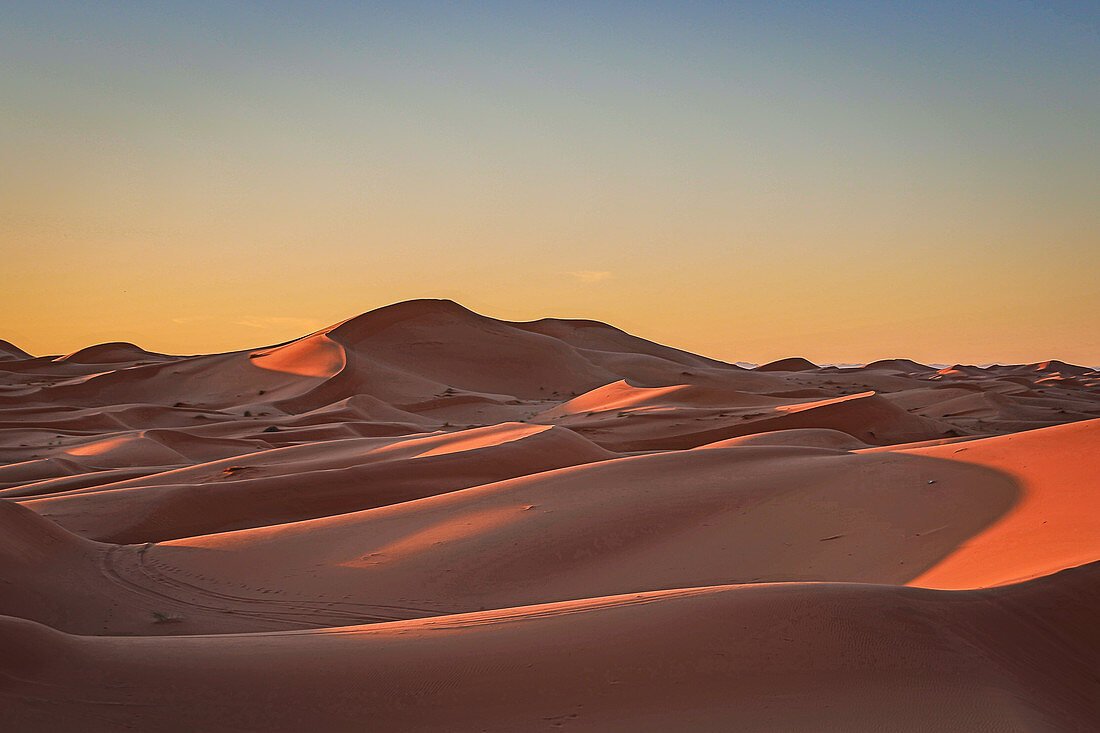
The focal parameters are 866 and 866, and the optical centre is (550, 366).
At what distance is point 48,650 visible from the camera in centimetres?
286

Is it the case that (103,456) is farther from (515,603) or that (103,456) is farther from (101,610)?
(515,603)

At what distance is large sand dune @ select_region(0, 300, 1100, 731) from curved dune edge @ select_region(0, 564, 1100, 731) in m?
0.01

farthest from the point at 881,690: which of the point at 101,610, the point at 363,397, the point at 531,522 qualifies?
the point at 363,397

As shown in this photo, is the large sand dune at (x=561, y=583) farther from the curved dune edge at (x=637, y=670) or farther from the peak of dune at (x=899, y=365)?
the peak of dune at (x=899, y=365)

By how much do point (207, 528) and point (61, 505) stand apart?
1558mm

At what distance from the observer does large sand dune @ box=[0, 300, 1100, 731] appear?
269cm

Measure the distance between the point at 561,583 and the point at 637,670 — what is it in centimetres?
241

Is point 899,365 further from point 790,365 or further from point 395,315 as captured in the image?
point 395,315

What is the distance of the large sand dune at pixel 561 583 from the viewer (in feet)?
8.84

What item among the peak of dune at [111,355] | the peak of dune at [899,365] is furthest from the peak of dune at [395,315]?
the peak of dune at [899,365]

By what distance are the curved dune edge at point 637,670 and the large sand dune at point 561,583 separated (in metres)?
0.01

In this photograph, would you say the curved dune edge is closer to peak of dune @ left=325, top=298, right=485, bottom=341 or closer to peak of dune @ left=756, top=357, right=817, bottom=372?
peak of dune @ left=325, top=298, right=485, bottom=341

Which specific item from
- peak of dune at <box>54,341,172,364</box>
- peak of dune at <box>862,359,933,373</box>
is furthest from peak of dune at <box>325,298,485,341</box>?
peak of dune at <box>862,359,933,373</box>

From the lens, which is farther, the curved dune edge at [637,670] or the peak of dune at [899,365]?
the peak of dune at [899,365]
